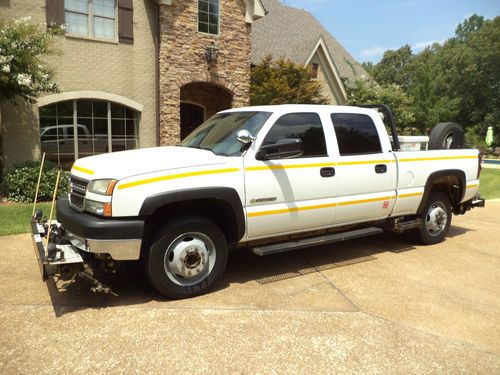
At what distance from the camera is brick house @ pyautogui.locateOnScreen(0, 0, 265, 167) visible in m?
11.2

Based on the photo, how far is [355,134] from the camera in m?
5.39

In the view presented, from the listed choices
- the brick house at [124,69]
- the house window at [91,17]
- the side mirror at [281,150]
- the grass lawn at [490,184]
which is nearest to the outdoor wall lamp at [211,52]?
the brick house at [124,69]

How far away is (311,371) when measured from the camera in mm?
3062

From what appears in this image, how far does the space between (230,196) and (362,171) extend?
1.93 m

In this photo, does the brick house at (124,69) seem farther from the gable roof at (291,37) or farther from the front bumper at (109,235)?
the front bumper at (109,235)

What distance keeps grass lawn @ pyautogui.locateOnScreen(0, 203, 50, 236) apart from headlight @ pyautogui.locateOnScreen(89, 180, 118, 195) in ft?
12.7

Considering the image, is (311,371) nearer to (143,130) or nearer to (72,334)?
(72,334)

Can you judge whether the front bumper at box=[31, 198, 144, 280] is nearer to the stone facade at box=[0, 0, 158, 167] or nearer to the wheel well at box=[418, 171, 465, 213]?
the wheel well at box=[418, 171, 465, 213]

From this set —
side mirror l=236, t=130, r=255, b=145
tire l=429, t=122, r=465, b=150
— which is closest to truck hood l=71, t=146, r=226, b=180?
side mirror l=236, t=130, r=255, b=145

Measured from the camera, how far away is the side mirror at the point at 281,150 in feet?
14.3

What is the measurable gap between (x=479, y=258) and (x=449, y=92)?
179 ft

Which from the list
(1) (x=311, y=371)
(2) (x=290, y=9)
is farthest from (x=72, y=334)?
(2) (x=290, y=9)

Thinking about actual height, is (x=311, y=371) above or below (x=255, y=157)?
below

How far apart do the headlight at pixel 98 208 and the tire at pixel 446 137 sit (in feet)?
17.1
